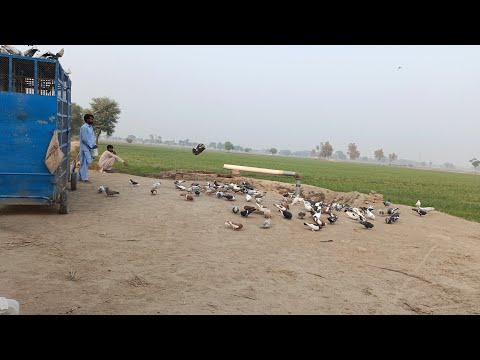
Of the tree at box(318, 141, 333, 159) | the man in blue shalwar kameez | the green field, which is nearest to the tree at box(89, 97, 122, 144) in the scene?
the green field

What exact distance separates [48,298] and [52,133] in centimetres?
439

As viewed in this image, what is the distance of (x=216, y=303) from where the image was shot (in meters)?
3.80

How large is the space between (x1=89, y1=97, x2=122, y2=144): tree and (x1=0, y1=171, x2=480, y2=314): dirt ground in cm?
4444

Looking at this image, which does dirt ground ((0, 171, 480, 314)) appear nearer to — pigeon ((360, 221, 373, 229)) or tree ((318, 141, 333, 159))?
pigeon ((360, 221, 373, 229))

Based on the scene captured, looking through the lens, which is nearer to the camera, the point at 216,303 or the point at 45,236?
the point at 216,303

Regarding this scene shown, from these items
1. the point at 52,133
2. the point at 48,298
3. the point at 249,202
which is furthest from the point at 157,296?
the point at 249,202

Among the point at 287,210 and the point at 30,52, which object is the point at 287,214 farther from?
the point at 30,52

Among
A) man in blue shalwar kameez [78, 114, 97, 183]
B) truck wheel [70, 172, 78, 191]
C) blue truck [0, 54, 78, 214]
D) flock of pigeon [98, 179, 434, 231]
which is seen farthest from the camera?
man in blue shalwar kameez [78, 114, 97, 183]

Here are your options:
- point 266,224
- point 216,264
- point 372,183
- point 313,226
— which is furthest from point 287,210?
point 372,183

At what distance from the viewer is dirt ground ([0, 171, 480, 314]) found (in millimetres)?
3834

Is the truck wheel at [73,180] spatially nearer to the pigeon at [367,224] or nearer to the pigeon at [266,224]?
the pigeon at [266,224]

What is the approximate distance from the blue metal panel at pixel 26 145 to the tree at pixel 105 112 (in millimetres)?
45132

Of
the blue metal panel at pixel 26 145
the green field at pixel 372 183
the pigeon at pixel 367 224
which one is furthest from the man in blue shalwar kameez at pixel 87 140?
the pigeon at pixel 367 224
